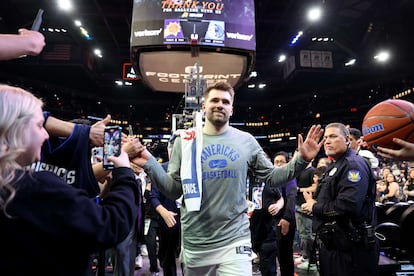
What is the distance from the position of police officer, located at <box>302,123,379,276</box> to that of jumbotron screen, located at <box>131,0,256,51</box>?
4.20m

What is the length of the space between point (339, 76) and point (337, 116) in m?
3.68

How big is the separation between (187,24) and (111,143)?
5669mm

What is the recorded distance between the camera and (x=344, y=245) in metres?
2.89

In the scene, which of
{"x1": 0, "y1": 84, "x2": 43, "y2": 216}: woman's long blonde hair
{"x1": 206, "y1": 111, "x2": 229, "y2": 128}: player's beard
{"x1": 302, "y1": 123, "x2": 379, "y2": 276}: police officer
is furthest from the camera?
{"x1": 302, "y1": 123, "x2": 379, "y2": 276}: police officer

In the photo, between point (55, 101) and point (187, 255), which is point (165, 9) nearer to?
point (187, 255)

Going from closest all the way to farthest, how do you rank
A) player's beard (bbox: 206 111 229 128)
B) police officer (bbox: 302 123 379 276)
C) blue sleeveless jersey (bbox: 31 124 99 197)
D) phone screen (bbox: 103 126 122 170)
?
phone screen (bbox: 103 126 122 170) < blue sleeveless jersey (bbox: 31 124 99 197) < player's beard (bbox: 206 111 229 128) < police officer (bbox: 302 123 379 276)

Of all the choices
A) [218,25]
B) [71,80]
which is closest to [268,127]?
[71,80]

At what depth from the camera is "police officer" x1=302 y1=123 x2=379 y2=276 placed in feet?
9.33

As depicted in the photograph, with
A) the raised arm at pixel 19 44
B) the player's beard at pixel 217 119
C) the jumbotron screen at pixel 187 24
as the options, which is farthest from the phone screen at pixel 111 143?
the jumbotron screen at pixel 187 24

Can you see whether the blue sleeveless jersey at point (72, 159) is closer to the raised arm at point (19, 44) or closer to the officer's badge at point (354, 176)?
the raised arm at point (19, 44)

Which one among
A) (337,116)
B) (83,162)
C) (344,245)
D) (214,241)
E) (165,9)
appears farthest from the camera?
(337,116)

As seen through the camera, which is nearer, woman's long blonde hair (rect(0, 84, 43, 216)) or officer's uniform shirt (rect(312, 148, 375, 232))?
woman's long blonde hair (rect(0, 84, 43, 216))

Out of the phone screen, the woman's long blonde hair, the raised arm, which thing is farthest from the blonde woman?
the raised arm

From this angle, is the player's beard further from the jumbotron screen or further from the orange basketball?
the jumbotron screen
